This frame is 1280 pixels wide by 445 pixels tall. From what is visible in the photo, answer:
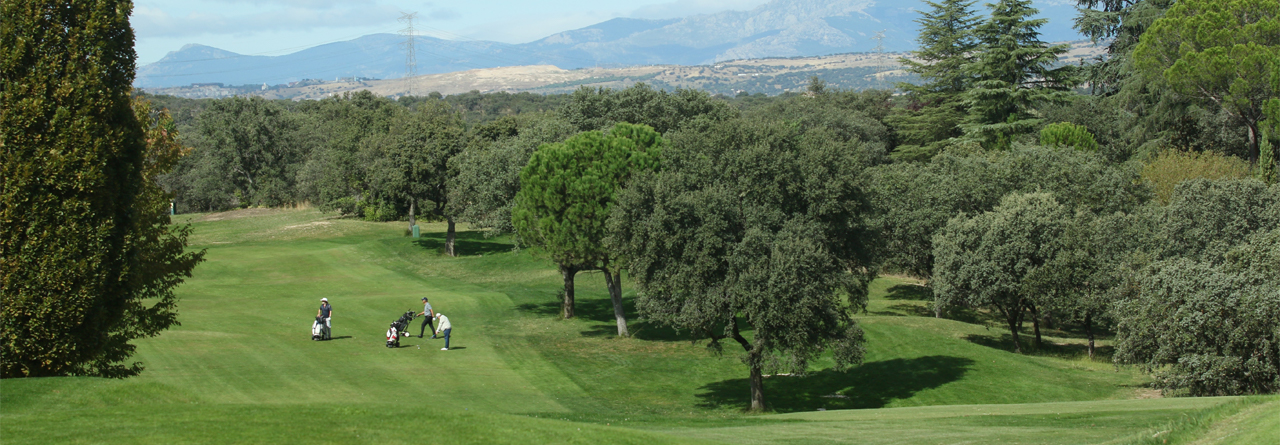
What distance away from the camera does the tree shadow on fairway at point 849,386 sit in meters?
29.0

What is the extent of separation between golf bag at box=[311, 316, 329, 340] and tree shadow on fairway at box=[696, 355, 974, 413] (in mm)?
14142

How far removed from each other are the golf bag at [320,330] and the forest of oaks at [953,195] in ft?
23.5

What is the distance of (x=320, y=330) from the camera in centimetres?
3116

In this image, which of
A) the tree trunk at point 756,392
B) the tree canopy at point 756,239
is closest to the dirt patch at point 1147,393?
the tree canopy at point 756,239

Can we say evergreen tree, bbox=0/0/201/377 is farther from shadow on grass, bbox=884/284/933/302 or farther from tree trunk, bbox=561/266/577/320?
shadow on grass, bbox=884/284/933/302

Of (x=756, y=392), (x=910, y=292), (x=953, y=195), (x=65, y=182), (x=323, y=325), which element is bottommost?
(x=910, y=292)

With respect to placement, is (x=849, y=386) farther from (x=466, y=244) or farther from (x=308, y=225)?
(x=308, y=225)

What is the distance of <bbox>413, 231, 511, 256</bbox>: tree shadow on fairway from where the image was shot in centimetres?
6425

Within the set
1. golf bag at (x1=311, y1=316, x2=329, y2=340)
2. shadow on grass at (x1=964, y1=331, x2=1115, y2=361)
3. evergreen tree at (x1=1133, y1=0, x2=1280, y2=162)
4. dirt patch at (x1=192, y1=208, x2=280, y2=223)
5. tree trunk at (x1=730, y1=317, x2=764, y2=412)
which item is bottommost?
shadow on grass at (x1=964, y1=331, x2=1115, y2=361)

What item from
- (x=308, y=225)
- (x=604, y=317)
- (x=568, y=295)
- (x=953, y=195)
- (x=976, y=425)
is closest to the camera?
(x=976, y=425)

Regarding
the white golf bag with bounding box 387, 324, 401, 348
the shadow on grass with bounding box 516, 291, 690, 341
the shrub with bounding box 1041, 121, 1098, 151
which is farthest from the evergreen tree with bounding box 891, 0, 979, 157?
the white golf bag with bounding box 387, 324, 401, 348

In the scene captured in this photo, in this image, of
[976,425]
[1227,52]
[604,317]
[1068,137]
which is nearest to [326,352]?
[604,317]

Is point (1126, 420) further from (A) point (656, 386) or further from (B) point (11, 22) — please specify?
(B) point (11, 22)

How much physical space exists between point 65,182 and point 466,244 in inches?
2009
